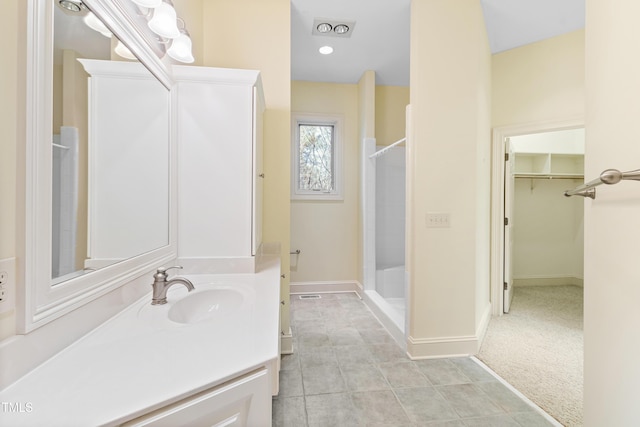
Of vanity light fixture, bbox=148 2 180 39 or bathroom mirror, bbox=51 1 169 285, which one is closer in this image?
bathroom mirror, bbox=51 1 169 285

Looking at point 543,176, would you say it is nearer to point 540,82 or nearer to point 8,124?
point 540,82

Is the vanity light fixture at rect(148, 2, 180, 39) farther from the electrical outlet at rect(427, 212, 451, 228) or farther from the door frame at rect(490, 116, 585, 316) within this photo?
the door frame at rect(490, 116, 585, 316)

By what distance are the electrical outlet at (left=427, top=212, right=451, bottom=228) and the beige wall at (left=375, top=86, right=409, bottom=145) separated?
6.25 ft

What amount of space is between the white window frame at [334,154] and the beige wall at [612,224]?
291 cm

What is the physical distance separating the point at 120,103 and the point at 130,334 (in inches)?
34.4

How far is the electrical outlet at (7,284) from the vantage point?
0.64 metres

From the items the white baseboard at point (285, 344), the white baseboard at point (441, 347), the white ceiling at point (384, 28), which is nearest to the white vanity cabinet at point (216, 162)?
the white baseboard at point (285, 344)

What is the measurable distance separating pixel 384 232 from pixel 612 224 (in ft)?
10.00

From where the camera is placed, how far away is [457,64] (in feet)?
7.23

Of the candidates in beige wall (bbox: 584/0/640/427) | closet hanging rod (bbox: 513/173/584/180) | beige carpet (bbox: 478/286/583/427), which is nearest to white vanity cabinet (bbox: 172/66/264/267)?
beige wall (bbox: 584/0/640/427)

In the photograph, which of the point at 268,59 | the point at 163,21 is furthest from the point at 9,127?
the point at 268,59

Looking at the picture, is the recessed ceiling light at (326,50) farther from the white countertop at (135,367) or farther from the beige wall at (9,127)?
the white countertop at (135,367)

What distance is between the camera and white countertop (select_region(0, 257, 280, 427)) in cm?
58

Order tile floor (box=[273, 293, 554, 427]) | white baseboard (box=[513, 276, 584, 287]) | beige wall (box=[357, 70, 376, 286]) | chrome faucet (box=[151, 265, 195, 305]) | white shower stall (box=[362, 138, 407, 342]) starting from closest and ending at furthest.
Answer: chrome faucet (box=[151, 265, 195, 305]) < tile floor (box=[273, 293, 554, 427]) < white shower stall (box=[362, 138, 407, 342]) < beige wall (box=[357, 70, 376, 286]) < white baseboard (box=[513, 276, 584, 287])
